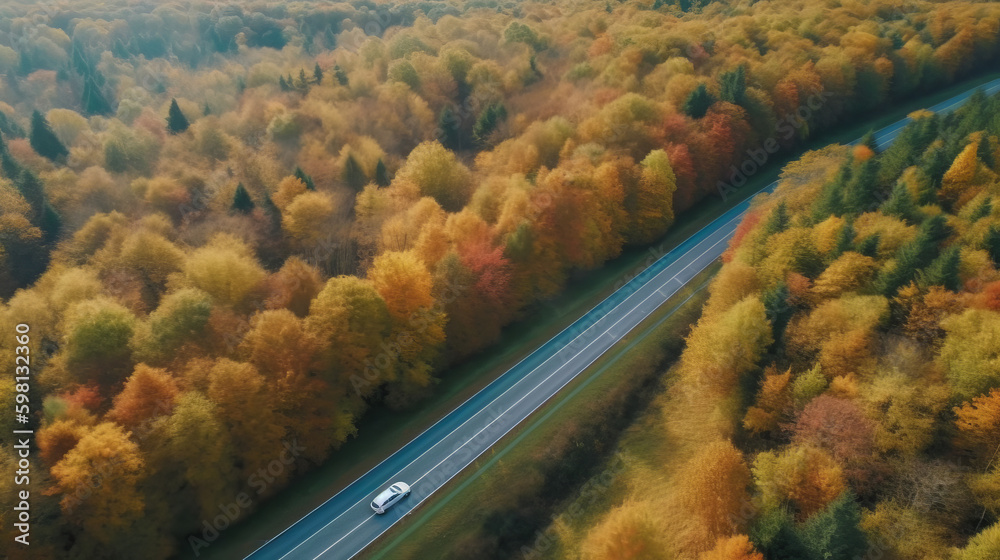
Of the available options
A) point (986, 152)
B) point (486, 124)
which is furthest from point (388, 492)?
point (986, 152)

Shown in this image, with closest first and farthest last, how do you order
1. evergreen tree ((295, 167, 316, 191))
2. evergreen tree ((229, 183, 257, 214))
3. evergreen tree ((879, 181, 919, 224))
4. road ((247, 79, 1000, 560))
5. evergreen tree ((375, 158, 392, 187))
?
road ((247, 79, 1000, 560))
evergreen tree ((879, 181, 919, 224))
evergreen tree ((229, 183, 257, 214))
evergreen tree ((295, 167, 316, 191))
evergreen tree ((375, 158, 392, 187))

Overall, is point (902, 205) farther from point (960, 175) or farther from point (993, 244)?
point (960, 175)

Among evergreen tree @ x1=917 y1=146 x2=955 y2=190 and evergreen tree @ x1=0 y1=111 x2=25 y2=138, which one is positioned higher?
evergreen tree @ x1=0 y1=111 x2=25 y2=138

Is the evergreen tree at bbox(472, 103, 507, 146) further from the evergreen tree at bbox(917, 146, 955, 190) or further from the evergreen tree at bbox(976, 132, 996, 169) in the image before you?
the evergreen tree at bbox(976, 132, 996, 169)

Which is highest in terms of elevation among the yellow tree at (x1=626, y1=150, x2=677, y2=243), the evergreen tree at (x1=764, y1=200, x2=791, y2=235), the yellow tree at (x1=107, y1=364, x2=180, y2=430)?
the yellow tree at (x1=107, y1=364, x2=180, y2=430)

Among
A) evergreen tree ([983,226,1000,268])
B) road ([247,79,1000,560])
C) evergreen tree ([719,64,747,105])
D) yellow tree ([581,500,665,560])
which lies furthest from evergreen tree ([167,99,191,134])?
evergreen tree ([983,226,1000,268])

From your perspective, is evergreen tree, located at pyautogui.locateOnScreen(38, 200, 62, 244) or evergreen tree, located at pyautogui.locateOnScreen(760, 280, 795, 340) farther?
evergreen tree, located at pyautogui.locateOnScreen(38, 200, 62, 244)

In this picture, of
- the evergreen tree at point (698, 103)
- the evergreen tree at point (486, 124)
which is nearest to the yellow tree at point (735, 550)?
the evergreen tree at point (698, 103)

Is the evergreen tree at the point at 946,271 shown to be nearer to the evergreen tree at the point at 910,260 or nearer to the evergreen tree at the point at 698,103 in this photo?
the evergreen tree at the point at 910,260
